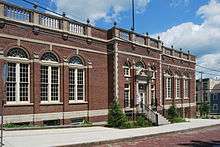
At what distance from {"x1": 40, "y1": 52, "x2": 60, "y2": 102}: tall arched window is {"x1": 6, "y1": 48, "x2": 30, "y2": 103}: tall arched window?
143 centimetres

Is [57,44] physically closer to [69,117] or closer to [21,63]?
[21,63]

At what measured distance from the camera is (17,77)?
24172 millimetres

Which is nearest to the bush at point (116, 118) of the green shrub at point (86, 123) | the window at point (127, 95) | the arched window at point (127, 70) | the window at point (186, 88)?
the green shrub at point (86, 123)

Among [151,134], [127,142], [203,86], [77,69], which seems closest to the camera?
[127,142]

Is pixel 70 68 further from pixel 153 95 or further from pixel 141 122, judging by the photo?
pixel 153 95

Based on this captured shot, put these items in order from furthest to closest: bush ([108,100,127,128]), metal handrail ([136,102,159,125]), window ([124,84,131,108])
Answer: window ([124,84,131,108]) → metal handrail ([136,102,159,125]) → bush ([108,100,127,128])

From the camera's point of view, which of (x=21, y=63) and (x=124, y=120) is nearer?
(x=21, y=63)

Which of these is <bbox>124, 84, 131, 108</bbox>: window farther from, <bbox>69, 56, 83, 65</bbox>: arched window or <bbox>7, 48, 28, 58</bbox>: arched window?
<bbox>7, 48, 28, 58</bbox>: arched window

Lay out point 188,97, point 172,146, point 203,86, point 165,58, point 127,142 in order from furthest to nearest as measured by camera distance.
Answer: point 203,86
point 188,97
point 165,58
point 127,142
point 172,146

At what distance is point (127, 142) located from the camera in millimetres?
19156

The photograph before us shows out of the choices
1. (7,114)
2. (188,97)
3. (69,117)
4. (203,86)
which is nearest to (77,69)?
(69,117)

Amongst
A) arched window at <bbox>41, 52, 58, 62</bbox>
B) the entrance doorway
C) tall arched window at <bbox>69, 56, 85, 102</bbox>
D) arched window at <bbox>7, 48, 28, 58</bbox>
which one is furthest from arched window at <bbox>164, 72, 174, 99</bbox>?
arched window at <bbox>7, 48, 28, 58</bbox>

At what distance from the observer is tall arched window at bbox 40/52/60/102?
26005 millimetres

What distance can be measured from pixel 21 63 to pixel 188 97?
101 ft
